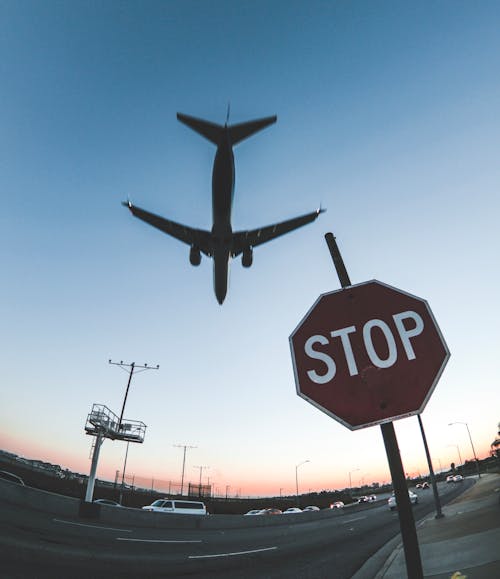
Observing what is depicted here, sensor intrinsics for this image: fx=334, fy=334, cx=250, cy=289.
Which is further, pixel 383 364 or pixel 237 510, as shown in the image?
pixel 237 510

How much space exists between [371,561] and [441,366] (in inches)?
431

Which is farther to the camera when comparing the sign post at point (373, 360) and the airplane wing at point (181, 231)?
the airplane wing at point (181, 231)

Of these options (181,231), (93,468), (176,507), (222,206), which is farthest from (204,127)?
(176,507)

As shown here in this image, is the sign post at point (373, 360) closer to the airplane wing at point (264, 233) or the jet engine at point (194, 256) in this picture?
the airplane wing at point (264, 233)

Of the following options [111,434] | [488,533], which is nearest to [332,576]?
[488,533]

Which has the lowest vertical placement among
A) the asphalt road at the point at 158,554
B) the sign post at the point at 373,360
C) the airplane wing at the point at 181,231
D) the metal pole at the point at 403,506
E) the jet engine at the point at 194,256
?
the asphalt road at the point at 158,554

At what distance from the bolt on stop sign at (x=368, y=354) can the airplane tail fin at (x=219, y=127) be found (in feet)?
69.2

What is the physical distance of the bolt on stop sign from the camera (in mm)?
2385

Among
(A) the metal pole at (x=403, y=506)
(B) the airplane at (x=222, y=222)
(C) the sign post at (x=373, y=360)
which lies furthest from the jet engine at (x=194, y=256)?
(A) the metal pole at (x=403, y=506)

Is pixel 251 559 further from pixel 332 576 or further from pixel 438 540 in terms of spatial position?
pixel 438 540

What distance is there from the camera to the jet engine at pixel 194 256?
23344mm

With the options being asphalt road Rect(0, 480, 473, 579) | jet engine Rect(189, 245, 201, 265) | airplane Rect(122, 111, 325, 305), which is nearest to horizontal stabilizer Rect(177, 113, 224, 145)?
airplane Rect(122, 111, 325, 305)

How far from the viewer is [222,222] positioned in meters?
22.6

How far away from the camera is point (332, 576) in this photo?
8656mm
